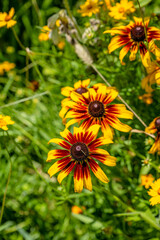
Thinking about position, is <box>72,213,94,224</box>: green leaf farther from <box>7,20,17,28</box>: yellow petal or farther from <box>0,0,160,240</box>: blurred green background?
<box>7,20,17,28</box>: yellow petal

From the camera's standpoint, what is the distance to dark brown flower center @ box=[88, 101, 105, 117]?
3.58 feet

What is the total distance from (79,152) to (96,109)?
19 cm

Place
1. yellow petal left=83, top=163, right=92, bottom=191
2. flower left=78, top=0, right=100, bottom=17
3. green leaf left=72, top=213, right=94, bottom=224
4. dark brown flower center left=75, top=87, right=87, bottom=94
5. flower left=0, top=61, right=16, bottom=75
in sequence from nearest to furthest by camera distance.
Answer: yellow petal left=83, top=163, right=92, bottom=191
dark brown flower center left=75, top=87, right=87, bottom=94
green leaf left=72, top=213, right=94, bottom=224
flower left=78, top=0, right=100, bottom=17
flower left=0, top=61, right=16, bottom=75

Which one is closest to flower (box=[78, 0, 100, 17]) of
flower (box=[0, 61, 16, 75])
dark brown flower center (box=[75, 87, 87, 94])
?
dark brown flower center (box=[75, 87, 87, 94])

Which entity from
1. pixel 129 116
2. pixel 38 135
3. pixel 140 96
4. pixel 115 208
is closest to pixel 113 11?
pixel 140 96

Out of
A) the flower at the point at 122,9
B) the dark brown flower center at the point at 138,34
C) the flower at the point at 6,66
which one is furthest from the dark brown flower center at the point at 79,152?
the flower at the point at 6,66

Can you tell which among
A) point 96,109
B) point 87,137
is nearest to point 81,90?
point 96,109

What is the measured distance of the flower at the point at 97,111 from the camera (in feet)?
3.45

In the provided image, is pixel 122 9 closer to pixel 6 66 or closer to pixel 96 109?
pixel 96 109

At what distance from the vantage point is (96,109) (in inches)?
42.9

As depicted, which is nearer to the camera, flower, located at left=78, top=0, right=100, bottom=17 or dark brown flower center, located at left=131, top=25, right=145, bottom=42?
dark brown flower center, located at left=131, top=25, right=145, bottom=42

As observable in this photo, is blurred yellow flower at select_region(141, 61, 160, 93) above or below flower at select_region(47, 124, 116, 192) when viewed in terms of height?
above

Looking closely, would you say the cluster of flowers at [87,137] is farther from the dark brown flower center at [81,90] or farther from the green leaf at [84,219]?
the green leaf at [84,219]

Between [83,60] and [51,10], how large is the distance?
1.08m
